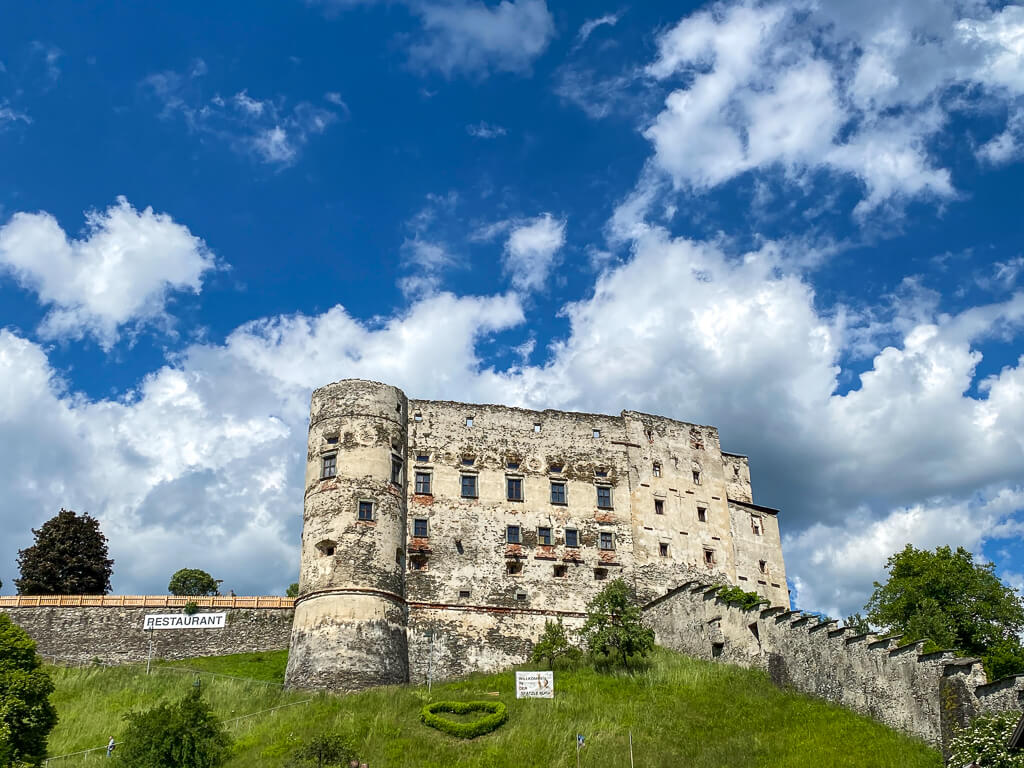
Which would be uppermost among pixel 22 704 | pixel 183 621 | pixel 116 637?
pixel 183 621

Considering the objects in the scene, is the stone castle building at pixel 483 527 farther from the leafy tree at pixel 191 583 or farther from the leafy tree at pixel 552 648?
the leafy tree at pixel 191 583

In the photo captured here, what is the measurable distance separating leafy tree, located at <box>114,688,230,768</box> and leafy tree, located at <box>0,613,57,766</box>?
2.87 m

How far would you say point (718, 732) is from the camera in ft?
123

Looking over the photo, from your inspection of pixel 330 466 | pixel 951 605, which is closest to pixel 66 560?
pixel 330 466

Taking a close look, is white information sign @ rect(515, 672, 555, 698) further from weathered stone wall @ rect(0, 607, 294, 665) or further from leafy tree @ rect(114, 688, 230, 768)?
weathered stone wall @ rect(0, 607, 294, 665)

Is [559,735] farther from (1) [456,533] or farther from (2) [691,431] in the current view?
(2) [691,431]

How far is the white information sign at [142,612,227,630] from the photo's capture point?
1950 inches

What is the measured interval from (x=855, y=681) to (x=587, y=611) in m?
17.3

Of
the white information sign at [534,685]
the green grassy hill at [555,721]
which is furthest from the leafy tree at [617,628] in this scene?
the white information sign at [534,685]

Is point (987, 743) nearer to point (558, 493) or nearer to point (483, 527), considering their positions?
point (483, 527)

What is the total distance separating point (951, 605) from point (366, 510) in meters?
33.7

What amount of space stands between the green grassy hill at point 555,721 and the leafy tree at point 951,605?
46.1 feet

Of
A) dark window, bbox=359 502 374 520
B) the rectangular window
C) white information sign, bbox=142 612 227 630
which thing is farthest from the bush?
white information sign, bbox=142 612 227 630

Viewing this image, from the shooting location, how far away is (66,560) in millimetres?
58156
